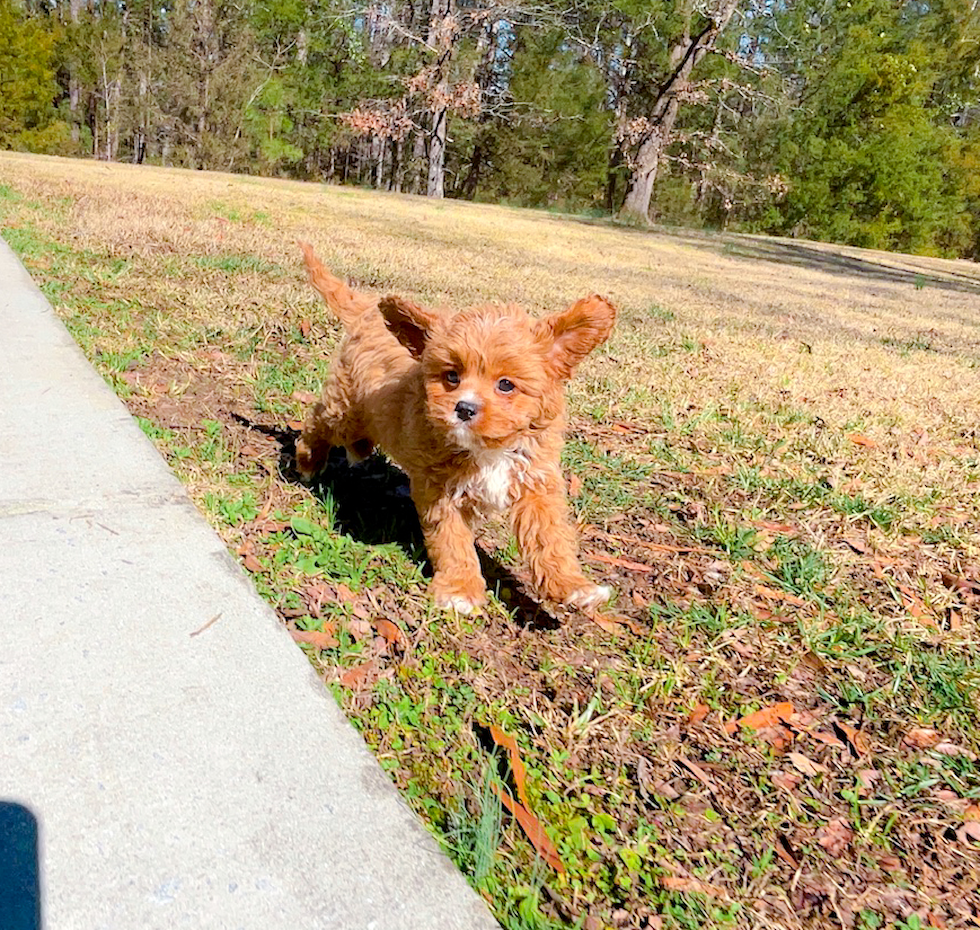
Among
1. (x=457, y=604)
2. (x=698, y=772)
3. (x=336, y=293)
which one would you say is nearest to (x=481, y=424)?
(x=457, y=604)

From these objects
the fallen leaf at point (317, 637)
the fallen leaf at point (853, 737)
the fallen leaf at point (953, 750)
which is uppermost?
the fallen leaf at point (953, 750)

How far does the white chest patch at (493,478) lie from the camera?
3.06 m

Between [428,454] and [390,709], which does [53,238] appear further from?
[390,709]

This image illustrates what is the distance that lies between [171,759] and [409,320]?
1.68 metres

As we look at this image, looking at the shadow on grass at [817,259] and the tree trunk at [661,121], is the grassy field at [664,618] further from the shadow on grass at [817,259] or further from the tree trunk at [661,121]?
the tree trunk at [661,121]

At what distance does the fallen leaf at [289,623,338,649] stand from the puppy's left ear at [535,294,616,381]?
124 cm

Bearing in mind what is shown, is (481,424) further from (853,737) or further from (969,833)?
(969,833)

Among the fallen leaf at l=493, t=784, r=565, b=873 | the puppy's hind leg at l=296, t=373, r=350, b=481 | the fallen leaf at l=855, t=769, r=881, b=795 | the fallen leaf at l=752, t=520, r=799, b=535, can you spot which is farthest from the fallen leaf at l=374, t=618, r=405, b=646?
the fallen leaf at l=752, t=520, r=799, b=535

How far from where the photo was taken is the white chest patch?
3062mm

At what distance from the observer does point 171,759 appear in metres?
1.96

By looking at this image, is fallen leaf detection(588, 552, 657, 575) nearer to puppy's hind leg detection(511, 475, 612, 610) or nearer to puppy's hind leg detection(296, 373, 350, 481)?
puppy's hind leg detection(511, 475, 612, 610)

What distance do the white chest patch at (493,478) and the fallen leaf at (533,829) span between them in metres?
1.17

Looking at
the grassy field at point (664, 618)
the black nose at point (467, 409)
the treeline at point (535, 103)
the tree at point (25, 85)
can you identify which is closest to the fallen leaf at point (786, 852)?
the grassy field at point (664, 618)

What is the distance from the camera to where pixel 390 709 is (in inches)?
99.3
